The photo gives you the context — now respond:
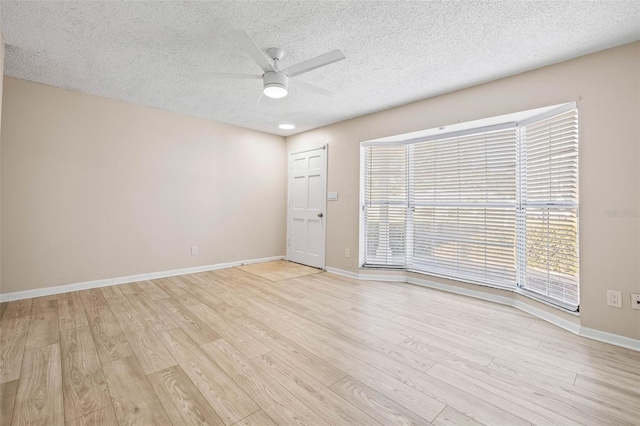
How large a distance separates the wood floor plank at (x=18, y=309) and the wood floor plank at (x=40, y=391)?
0.98 meters

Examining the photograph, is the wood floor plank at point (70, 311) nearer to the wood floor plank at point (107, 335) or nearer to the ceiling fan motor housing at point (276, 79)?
the wood floor plank at point (107, 335)

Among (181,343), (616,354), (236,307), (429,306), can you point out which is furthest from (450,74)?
(181,343)

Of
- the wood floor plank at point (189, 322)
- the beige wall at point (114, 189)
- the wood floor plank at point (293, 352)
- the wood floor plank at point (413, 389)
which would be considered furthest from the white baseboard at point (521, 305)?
the wood floor plank at point (189, 322)

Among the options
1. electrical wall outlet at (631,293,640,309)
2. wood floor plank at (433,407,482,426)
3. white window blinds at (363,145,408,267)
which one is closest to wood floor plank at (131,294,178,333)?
wood floor plank at (433,407,482,426)

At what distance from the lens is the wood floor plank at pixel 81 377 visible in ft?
4.87

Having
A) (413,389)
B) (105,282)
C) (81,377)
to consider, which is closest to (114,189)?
(105,282)

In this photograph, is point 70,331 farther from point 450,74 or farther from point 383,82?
point 450,74

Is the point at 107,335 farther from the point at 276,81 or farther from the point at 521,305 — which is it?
the point at 521,305

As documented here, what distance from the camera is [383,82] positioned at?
3.04 m

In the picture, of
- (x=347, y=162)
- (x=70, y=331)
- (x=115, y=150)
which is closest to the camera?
(x=70, y=331)

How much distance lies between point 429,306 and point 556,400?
4.80ft

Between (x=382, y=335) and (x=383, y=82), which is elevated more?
(x=383, y=82)

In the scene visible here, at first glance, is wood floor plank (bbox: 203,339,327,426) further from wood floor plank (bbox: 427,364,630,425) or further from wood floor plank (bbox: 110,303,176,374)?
wood floor plank (bbox: 427,364,630,425)

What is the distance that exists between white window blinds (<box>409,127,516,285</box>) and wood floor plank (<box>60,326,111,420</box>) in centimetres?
355
